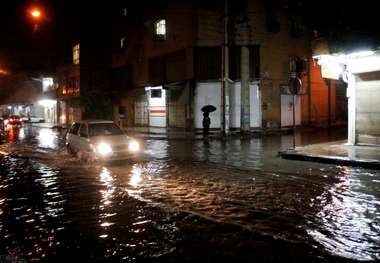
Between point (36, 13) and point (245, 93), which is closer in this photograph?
point (36, 13)

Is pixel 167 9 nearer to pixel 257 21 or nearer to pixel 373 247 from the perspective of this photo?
pixel 257 21

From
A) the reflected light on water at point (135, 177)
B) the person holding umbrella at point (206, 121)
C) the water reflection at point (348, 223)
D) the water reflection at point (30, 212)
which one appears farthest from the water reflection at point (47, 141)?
the water reflection at point (348, 223)

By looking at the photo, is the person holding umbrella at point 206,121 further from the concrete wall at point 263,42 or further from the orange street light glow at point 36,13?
the orange street light glow at point 36,13

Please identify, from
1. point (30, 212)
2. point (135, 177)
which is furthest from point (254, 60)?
point (30, 212)

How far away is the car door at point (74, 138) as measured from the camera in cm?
1674

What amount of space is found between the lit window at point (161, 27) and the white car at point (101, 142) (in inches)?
866

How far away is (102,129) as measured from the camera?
16.4m

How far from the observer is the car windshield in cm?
1601

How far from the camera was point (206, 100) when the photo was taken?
3331 centimetres

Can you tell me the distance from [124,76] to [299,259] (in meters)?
42.3

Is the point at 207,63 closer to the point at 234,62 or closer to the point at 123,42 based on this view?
the point at 234,62

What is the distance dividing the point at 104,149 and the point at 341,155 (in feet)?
28.4

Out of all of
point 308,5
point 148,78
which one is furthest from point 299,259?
point 148,78

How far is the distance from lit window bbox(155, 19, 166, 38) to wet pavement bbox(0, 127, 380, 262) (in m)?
24.7
